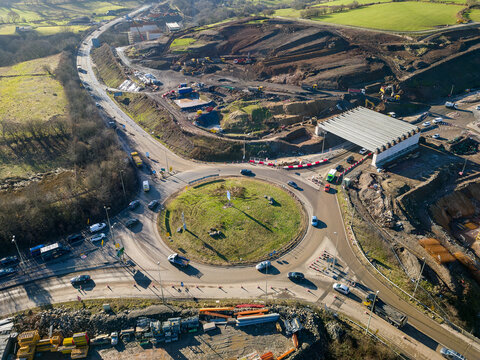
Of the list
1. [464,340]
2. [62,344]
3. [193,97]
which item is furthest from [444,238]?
[193,97]

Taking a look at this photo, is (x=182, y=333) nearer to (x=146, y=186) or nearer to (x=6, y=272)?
(x=6, y=272)

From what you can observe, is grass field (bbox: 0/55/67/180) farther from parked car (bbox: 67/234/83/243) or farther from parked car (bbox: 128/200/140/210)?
parked car (bbox: 67/234/83/243)

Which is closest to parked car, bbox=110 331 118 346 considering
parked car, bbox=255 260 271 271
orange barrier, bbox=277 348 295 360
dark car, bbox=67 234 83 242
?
orange barrier, bbox=277 348 295 360

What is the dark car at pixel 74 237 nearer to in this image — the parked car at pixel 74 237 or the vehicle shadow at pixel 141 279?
the parked car at pixel 74 237

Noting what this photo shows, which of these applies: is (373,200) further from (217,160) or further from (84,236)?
(84,236)

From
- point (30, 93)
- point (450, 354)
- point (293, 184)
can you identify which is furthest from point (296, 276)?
point (30, 93)

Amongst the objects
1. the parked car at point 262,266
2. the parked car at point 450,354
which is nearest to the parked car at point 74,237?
the parked car at point 262,266
